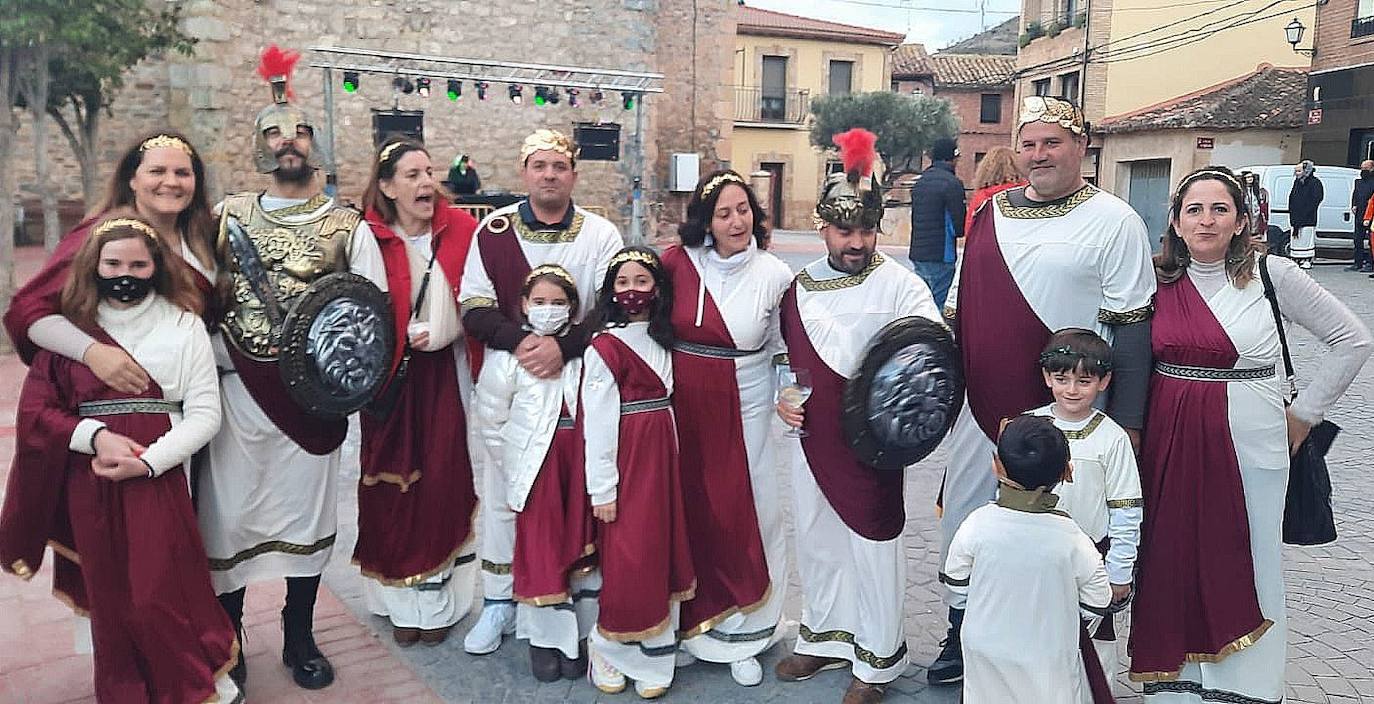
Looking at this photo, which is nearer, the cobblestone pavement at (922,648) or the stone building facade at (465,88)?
the cobblestone pavement at (922,648)

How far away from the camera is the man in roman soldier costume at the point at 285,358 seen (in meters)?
3.20

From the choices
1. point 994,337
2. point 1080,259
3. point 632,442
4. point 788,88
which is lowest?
point 632,442

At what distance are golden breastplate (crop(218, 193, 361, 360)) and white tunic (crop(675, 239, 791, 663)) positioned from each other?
118 centimetres

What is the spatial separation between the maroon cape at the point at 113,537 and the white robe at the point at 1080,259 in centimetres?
250

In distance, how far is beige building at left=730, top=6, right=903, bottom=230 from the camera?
36844 millimetres

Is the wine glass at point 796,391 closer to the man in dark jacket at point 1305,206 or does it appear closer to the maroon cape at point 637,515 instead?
the maroon cape at point 637,515

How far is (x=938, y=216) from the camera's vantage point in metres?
9.09

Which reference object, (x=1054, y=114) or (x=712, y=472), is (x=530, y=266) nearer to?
(x=712, y=472)

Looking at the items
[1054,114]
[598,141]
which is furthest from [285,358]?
[598,141]

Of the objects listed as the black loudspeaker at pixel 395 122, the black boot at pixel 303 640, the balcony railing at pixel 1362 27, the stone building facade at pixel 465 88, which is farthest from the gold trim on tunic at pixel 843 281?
the balcony railing at pixel 1362 27

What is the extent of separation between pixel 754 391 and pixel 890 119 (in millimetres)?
33106

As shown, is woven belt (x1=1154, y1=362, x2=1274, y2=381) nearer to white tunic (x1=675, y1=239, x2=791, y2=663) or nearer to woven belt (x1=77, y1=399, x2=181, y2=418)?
white tunic (x1=675, y1=239, x2=791, y2=663)

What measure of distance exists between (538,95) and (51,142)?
8635mm

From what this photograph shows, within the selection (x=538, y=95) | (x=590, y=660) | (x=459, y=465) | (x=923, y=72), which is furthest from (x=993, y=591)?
(x=923, y=72)
